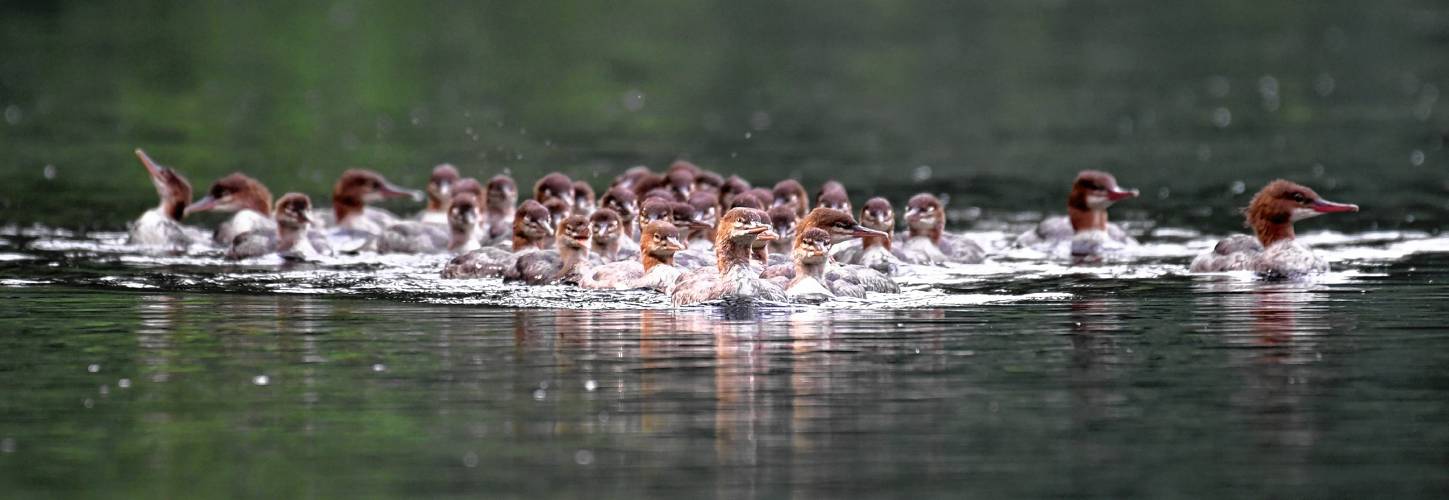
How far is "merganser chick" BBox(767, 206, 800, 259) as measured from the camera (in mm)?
16250

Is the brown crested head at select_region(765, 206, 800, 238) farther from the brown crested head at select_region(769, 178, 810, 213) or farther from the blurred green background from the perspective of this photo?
the blurred green background

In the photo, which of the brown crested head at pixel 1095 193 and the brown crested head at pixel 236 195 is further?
the brown crested head at pixel 236 195

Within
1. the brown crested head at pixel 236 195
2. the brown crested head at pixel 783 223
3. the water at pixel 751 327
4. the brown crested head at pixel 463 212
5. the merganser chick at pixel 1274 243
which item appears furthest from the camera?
the brown crested head at pixel 236 195

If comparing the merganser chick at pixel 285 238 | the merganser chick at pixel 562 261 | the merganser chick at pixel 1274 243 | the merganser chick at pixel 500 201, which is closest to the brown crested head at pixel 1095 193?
the merganser chick at pixel 1274 243

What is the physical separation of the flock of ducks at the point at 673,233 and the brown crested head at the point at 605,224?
1cm

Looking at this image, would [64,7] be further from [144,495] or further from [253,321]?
[144,495]

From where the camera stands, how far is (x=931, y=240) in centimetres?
1700

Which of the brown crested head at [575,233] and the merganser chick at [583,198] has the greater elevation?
the merganser chick at [583,198]

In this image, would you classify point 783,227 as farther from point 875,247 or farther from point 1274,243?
point 1274,243

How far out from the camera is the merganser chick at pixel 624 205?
17234mm

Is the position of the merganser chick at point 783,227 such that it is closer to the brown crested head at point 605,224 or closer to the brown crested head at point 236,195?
the brown crested head at point 605,224

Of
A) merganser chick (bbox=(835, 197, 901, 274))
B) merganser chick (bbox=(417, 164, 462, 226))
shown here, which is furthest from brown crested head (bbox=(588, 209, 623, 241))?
merganser chick (bbox=(417, 164, 462, 226))

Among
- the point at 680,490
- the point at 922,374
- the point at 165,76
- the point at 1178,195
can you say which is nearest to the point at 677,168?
the point at 1178,195

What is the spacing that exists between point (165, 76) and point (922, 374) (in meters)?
26.0
